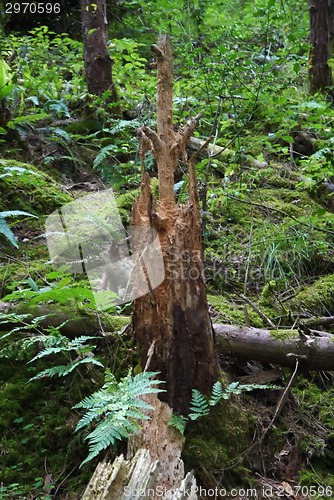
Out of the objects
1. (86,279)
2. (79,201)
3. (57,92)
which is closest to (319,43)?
(57,92)

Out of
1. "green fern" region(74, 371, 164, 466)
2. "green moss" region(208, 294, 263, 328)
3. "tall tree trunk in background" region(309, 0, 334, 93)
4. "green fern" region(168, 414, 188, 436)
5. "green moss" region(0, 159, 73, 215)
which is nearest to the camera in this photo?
"green fern" region(74, 371, 164, 466)

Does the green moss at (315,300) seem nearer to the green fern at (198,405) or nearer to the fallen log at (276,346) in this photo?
the fallen log at (276,346)

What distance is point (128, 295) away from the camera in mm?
3531

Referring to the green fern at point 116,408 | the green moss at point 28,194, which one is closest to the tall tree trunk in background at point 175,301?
the green fern at point 116,408

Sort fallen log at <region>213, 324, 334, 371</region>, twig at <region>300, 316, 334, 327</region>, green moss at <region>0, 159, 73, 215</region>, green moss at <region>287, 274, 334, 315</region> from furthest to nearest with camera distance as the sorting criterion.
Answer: green moss at <region>0, 159, 73, 215</region> < green moss at <region>287, 274, 334, 315</region> < twig at <region>300, 316, 334, 327</region> < fallen log at <region>213, 324, 334, 371</region>

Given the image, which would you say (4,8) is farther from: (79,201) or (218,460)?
(218,460)

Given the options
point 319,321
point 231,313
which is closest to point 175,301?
point 231,313

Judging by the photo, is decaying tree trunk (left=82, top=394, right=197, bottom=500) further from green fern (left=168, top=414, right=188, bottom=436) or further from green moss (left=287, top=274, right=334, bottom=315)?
green moss (left=287, top=274, right=334, bottom=315)

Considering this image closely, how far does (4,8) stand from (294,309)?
793 cm

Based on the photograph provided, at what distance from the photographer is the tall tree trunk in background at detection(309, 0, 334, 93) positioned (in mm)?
7609

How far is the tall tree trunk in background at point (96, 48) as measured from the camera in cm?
653

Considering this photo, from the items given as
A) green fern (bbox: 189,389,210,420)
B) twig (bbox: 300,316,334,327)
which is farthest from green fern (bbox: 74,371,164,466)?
twig (bbox: 300,316,334,327)

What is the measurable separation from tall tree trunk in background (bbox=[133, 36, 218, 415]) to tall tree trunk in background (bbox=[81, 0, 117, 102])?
414cm

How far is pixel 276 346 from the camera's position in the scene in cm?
302
